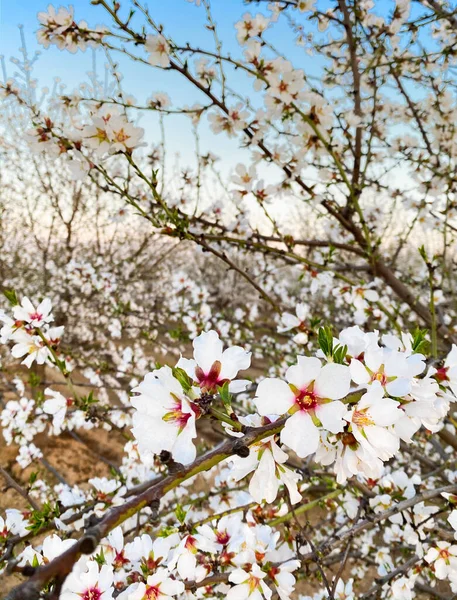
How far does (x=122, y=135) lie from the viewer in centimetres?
156

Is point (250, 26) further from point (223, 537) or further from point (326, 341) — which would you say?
point (223, 537)

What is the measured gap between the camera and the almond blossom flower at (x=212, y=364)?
78 cm

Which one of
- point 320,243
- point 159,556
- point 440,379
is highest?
point 320,243

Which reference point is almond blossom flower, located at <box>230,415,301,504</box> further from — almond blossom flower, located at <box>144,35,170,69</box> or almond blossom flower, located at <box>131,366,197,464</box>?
almond blossom flower, located at <box>144,35,170,69</box>

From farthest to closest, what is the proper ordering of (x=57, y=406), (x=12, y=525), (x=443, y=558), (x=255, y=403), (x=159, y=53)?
(x=57, y=406)
(x=159, y=53)
(x=12, y=525)
(x=443, y=558)
(x=255, y=403)

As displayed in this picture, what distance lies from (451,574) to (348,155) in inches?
138

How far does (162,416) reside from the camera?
73 cm

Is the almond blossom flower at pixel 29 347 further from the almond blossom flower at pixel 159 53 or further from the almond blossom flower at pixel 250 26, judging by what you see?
the almond blossom flower at pixel 250 26

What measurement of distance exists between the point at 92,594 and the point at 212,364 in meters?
0.77

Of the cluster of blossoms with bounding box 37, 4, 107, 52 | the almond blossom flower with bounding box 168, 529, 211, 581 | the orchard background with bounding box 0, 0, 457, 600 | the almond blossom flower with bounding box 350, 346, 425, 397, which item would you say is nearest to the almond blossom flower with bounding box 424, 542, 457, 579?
the orchard background with bounding box 0, 0, 457, 600

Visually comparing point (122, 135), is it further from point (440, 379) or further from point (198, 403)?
point (440, 379)

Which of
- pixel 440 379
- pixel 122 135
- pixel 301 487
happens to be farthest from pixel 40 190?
pixel 440 379

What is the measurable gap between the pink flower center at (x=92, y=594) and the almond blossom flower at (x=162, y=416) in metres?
0.58

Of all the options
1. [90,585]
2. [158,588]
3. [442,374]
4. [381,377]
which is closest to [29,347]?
[90,585]
